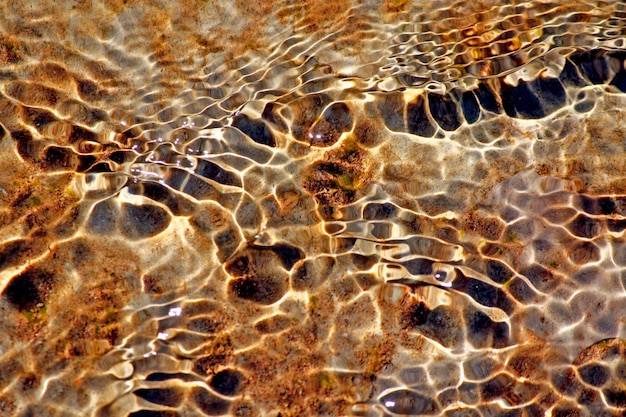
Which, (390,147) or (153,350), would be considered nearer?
(153,350)

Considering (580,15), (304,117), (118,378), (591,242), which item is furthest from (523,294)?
(118,378)

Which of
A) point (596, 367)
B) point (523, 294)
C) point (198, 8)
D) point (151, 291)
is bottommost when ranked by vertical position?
point (596, 367)

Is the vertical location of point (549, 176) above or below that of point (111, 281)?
below

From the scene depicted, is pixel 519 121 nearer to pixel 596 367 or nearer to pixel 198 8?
pixel 596 367

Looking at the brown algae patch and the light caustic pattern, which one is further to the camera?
the brown algae patch

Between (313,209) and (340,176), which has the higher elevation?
(340,176)

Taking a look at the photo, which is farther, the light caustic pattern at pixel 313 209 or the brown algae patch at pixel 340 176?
the brown algae patch at pixel 340 176

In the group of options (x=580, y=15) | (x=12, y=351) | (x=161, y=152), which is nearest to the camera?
(x=12, y=351)

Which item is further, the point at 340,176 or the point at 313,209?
the point at 340,176
